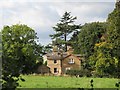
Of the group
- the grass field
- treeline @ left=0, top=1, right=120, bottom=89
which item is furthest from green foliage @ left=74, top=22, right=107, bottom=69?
the grass field

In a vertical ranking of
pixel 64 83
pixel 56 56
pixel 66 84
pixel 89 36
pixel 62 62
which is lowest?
pixel 66 84

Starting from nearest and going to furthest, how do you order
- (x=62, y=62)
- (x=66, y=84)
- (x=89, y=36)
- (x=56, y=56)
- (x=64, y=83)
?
(x=66, y=84), (x=64, y=83), (x=89, y=36), (x=62, y=62), (x=56, y=56)

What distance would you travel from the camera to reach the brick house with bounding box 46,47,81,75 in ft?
238

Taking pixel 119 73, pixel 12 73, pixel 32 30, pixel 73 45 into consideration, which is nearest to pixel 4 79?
pixel 12 73

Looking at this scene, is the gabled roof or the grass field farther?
the gabled roof

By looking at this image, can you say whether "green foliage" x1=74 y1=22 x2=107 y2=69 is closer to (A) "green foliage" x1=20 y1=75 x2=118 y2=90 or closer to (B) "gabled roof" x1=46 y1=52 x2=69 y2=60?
(B) "gabled roof" x1=46 y1=52 x2=69 y2=60

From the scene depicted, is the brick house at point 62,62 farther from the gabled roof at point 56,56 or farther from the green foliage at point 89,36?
the green foliage at point 89,36

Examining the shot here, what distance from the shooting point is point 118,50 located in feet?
18.2

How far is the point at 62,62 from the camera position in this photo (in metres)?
73.8

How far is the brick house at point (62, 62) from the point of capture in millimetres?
72688

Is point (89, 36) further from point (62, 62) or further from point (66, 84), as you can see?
point (66, 84)

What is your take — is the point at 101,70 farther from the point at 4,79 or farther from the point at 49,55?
the point at 4,79

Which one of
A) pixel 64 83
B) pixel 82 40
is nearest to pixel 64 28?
pixel 82 40

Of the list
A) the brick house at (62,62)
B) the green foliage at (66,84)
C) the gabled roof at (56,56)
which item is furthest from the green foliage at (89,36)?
the green foliage at (66,84)
